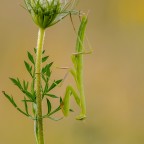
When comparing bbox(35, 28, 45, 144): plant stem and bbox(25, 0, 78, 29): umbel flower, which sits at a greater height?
bbox(25, 0, 78, 29): umbel flower

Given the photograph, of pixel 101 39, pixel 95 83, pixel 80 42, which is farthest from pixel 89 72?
pixel 80 42

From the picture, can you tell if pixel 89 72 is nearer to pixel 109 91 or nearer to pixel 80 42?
pixel 109 91

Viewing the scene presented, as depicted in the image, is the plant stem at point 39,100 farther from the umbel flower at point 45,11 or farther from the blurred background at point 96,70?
the blurred background at point 96,70

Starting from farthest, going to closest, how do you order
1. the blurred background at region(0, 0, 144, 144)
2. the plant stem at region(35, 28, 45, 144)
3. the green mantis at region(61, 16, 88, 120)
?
the blurred background at region(0, 0, 144, 144) < the green mantis at region(61, 16, 88, 120) < the plant stem at region(35, 28, 45, 144)

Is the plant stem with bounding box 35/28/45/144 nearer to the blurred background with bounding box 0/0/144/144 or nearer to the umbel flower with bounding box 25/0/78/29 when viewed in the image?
the umbel flower with bounding box 25/0/78/29

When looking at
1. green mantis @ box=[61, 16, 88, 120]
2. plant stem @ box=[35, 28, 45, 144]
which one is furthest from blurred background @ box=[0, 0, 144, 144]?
plant stem @ box=[35, 28, 45, 144]

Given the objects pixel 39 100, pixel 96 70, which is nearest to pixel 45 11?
pixel 39 100

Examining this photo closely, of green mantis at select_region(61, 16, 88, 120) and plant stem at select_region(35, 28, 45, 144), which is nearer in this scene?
plant stem at select_region(35, 28, 45, 144)
